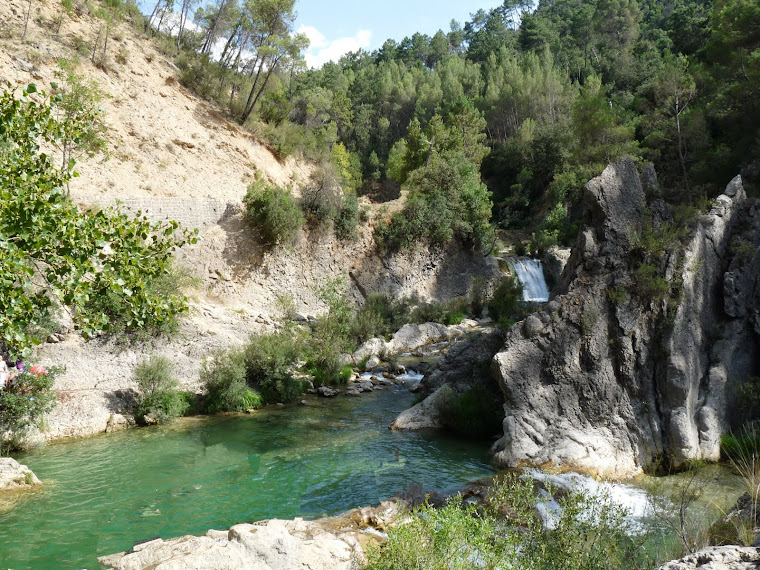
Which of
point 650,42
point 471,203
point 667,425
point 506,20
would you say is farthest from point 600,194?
point 506,20

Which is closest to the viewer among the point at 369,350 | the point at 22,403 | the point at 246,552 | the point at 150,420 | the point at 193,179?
the point at 246,552

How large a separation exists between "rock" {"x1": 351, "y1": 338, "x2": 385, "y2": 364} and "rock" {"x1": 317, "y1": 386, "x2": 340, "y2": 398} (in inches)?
126

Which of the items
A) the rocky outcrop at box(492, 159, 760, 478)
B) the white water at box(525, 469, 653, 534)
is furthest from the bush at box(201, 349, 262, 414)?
the white water at box(525, 469, 653, 534)

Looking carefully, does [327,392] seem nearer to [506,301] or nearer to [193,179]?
[506,301]

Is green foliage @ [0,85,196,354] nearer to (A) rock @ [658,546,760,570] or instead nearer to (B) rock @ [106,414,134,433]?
(A) rock @ [658,546,760,570]

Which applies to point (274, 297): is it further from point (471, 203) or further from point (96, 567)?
point (96, 567)

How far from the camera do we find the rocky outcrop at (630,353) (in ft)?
36.9

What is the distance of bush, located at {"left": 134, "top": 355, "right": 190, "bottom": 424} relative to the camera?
14734 mm

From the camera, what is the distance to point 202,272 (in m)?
25.1

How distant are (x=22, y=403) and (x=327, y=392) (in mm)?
9360

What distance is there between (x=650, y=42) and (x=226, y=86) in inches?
1961

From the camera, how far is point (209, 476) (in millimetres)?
11289

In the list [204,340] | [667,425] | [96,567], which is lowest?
[96,567]

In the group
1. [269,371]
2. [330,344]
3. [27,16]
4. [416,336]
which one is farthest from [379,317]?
[27,16]
